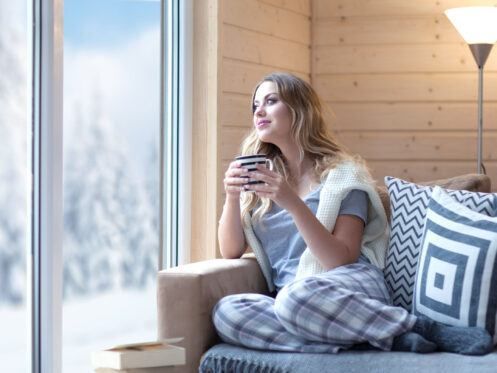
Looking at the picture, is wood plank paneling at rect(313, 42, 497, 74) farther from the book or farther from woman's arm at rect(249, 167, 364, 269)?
the book

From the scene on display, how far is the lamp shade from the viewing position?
3586 millimetres

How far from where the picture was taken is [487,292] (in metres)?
2.11

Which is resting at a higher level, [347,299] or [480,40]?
[480,40]

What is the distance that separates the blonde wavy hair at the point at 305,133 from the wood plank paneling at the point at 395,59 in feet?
5.15

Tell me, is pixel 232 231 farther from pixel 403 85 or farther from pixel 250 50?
pixel 403 85

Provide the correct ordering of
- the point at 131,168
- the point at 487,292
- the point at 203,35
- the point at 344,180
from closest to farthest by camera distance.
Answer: the point at 487,292 < the point at 344,180 < the point at 131,168 < the point at 203,35

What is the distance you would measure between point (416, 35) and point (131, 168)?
159 centimetres

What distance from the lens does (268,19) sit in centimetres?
390

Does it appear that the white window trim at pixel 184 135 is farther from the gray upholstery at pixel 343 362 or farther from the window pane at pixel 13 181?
the gray upholstery at pixel 343 362

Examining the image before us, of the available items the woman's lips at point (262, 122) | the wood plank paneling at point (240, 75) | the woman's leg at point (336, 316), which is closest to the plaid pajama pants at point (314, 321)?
the woman's leg at point (336, 316)

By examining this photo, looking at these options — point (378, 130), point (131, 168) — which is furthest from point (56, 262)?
point (378, 130)

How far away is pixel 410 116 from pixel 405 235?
1.75 m

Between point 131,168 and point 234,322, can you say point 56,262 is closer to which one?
point 131,168

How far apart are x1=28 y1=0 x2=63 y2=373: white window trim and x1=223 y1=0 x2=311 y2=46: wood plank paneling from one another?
996mm
